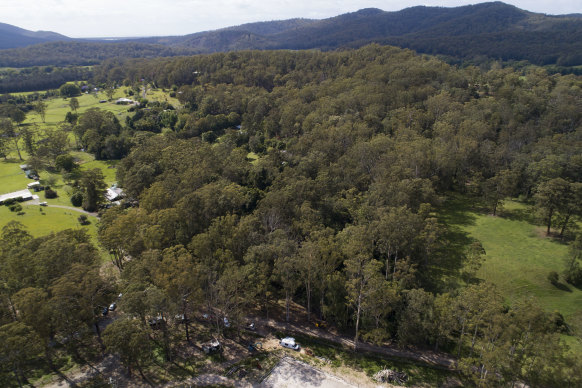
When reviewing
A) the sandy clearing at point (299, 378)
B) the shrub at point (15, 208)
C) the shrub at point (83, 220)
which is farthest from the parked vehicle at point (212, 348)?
the shrub at point (15, 208)

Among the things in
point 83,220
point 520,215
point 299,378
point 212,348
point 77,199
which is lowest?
point 299,378

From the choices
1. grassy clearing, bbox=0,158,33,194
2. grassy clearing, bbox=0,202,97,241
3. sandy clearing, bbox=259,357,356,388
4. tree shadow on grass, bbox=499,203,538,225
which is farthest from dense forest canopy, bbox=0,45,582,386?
grassy clearing, bbox=0,158,33,194

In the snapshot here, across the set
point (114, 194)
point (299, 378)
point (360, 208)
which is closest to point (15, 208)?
point (114, 194)

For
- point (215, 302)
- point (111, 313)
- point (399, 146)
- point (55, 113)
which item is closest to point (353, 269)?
point (215, 302)

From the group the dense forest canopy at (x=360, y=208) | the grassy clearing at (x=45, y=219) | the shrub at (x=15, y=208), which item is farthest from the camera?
the shrub at (x=15, y=208)

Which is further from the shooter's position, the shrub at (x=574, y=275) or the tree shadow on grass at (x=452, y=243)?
the tree shadow on grass at (x=452, y=243)

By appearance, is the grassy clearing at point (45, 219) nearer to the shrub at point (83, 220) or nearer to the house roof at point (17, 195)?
the shrub at point (83, 220)

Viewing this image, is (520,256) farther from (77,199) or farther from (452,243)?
(77,199)

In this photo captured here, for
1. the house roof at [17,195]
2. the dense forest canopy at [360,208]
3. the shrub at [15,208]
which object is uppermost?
the dense forest canopy at [360,208]
